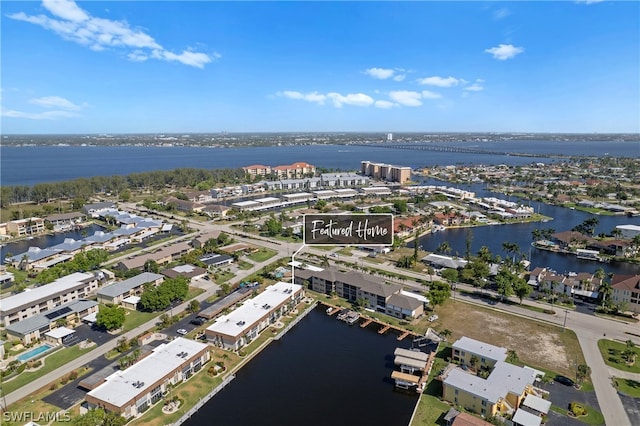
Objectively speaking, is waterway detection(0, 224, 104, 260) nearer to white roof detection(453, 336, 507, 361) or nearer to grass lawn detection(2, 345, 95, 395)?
grass lawn detection(2, 345, 95, 395)

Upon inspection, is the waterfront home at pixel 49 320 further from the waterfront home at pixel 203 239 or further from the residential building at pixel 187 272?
the waterfront home at pixel 203 239

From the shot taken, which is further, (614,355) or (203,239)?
(203,239)

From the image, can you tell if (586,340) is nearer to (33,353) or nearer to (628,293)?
(628,293)

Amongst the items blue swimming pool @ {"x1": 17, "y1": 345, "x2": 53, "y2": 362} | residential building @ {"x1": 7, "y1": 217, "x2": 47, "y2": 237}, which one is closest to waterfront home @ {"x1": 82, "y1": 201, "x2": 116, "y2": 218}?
residential building @ {"x1": 7, "y1": 217, "x2": 47, "y2": 237}

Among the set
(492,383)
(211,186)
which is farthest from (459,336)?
(211,186)

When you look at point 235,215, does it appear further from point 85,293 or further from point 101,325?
point 101,325

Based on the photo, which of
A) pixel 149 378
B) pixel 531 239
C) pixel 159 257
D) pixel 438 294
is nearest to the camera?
pixel 149 378

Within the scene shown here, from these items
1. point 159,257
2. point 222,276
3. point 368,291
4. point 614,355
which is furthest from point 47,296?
point 614,355

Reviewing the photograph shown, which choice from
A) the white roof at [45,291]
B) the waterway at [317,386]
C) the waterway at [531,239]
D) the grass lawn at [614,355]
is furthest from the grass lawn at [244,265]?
the grass lawn at [614,355]

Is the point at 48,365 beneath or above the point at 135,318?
beneath
